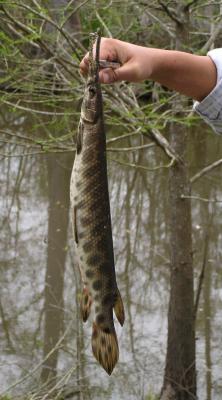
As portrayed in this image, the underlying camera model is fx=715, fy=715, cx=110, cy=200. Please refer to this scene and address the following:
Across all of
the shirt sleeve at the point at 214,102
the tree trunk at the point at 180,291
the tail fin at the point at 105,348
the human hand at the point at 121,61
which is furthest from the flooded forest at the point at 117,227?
the human hand at the point at 121,61

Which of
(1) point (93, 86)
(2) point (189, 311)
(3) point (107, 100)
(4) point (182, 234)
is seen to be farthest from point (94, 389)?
(1) point (93, 86)

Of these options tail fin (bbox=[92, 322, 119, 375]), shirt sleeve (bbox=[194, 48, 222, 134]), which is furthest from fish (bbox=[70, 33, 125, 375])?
shirt sleeve (bbox=[194, 48, 222, 134])

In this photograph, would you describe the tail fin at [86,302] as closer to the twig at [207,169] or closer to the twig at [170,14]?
the twig at [170,14]

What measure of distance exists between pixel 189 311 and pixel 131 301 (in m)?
2.02

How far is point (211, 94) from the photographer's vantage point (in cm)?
203

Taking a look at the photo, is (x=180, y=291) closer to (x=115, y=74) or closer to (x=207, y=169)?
(x=207, y=169)

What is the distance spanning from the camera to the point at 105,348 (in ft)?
6.11

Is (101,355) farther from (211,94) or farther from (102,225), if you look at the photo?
(211,94)

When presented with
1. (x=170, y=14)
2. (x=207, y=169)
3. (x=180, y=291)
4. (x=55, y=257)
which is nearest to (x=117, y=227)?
(x=55, y=257)

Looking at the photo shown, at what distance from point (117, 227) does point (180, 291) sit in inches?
148

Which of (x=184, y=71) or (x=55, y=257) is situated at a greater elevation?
(x=55, y=257)

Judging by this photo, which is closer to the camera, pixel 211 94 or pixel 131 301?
pixel 211 94

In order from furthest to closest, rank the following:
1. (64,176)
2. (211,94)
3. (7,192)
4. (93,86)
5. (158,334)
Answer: (64,176) < (7,192) < (158,334) < (211,94) < (93,86)

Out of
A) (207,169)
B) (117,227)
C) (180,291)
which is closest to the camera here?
(207,169)
